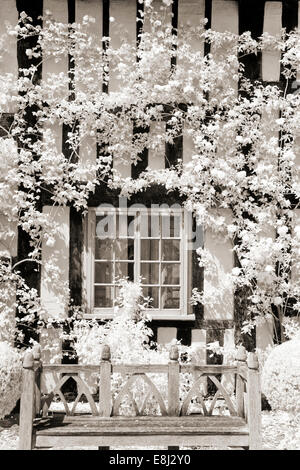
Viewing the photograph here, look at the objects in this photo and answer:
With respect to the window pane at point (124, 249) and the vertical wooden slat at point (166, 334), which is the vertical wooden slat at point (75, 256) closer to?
the window pane at point (124, 249)

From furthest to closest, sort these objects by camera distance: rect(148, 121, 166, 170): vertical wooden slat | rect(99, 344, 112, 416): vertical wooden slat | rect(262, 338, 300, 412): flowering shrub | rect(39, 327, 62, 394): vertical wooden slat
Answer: rect(148, 121, 166, 170): vertical wooden slat → rect(39, 327, 62, 394): vertical wooden slat → rect(262, 338, 300, 412): flowering shrub → rect(99, 344, 112, 416): vertical wooden slat

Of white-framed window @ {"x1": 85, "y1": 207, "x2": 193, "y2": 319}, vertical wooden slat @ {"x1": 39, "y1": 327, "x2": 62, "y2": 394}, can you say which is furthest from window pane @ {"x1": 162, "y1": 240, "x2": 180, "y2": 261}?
vertical wooden slat @ {"x1": 39, "y1": 327, "x2": 62, "y2": 394}

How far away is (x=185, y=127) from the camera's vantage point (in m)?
6.86

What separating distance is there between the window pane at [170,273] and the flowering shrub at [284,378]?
1.57m

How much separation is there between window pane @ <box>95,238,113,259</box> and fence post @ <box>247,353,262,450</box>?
302 cm

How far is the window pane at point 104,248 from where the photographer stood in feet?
22.7

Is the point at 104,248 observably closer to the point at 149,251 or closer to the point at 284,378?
the point at 149,251

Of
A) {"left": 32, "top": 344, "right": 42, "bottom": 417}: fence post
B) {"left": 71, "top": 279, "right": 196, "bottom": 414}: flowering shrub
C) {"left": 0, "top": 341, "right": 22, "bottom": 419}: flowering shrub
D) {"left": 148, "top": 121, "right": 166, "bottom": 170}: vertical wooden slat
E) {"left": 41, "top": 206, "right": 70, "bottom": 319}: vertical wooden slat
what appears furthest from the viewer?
{"left": 148, "top": 121, "right": 166, "bottom": 170}: vertical wooden slat

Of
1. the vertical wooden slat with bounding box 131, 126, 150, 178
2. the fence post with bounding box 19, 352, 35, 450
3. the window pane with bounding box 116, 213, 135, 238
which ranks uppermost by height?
the vertical wooden slat with bounding box 131, 126, 150, 178

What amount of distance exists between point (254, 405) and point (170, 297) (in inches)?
109

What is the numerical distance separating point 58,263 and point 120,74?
2.46 meters

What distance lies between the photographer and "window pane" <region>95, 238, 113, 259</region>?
6910 mm

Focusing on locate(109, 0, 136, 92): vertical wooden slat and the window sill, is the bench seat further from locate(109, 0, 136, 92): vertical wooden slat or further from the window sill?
locate(109, 0, 136, 92): vertical wooden slat

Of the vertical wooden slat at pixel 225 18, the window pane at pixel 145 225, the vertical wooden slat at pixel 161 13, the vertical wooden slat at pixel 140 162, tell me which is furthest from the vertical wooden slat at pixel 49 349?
the vertical wooden slat at pixel 161 13
